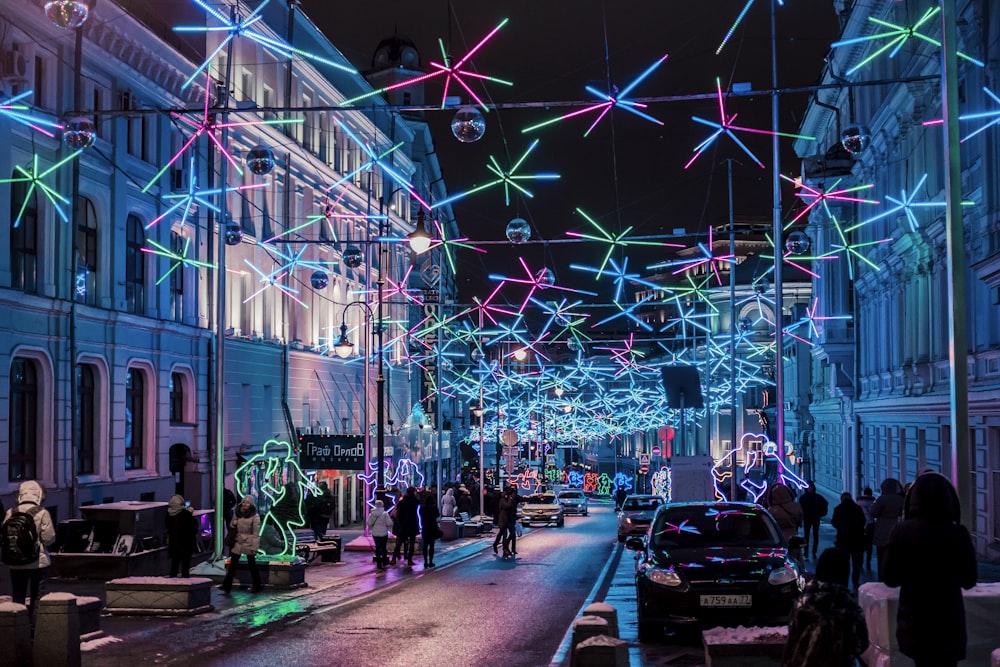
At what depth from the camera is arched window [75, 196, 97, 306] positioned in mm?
28906

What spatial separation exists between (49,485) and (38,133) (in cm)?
749

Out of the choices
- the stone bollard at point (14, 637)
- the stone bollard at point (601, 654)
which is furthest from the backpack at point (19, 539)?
the stone bollard at point (601, 654)

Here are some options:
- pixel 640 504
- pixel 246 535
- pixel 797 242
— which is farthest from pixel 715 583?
pixel 640 504

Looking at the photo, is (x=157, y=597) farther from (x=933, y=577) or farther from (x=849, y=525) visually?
(x=933, y=577)

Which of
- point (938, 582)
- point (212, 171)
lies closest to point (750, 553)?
point (938, 582)

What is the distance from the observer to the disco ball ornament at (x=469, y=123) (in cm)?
1650

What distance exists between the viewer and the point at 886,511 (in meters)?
18.9

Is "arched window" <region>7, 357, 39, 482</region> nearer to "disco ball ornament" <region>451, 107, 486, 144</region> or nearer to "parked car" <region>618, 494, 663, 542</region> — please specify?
"disco ball ornament" <region>451, 107, 486, 144</region>

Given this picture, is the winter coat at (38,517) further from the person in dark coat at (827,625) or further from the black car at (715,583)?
the person in dark coat at (827,625)

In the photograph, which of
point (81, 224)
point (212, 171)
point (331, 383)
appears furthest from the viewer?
point (331, 383)

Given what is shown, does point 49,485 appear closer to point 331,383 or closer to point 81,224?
point 81,224

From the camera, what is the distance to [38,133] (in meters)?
26.7

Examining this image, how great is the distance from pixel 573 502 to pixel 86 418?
38.5 m

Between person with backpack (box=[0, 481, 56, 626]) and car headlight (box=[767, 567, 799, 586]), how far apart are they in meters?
7.96
